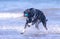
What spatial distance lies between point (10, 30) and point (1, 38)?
1.35m

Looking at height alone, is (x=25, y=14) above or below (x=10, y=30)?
above

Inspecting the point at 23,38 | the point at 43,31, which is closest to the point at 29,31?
the point at 43,31

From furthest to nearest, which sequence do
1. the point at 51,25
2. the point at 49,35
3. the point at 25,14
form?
the point at 51,25 < the point at 49,35 < the point at 25,14

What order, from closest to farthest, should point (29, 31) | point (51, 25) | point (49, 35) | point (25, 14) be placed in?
point (25, 14)
point (49, 35)
point (29, 31)
point (51, 25)

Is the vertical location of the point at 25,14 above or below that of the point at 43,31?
above

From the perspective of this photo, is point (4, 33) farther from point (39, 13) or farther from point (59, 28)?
point (59, 28)

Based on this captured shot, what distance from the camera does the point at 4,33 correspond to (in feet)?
32.6

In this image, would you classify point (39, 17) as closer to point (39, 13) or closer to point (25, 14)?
point (39, 13)

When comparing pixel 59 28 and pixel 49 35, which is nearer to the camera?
pixel 49 35

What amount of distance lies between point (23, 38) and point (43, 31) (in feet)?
4.42

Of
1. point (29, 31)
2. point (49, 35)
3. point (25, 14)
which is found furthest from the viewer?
point (29, 31)

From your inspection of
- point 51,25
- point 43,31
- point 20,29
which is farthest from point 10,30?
point 51,25

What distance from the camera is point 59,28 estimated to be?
1081 centimetres

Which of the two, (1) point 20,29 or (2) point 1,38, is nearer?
(2) point 1,38
